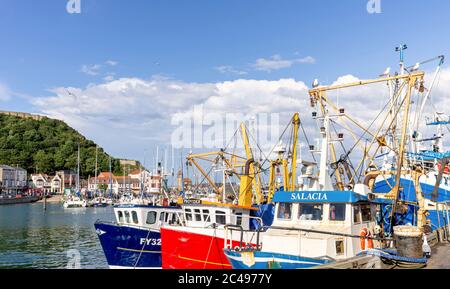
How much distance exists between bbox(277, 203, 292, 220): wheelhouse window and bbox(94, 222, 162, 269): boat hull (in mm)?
9925

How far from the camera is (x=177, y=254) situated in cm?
2191

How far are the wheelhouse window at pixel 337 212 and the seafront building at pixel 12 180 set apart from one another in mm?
155517

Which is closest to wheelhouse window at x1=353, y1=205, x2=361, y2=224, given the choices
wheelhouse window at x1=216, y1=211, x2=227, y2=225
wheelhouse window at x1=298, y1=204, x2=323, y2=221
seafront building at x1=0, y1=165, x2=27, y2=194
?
wheelhouse window at x1=298, y1=204, x2=323, y2=221

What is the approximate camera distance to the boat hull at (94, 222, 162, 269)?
82.0ft

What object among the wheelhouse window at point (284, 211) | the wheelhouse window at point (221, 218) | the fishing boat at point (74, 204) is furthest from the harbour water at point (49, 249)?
the fishing boat at point (74, 204)

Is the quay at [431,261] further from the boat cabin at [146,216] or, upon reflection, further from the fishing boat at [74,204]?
the fishing boat at [74,204]

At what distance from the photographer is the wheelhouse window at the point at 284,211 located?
709 inches

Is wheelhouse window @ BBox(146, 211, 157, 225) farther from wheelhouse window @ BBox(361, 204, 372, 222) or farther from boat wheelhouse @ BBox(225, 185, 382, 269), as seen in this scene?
wheelhouse window @ BBox(361, 204, 372, 222)

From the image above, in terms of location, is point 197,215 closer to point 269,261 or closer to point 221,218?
point 221,218

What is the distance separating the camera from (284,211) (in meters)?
18.2
